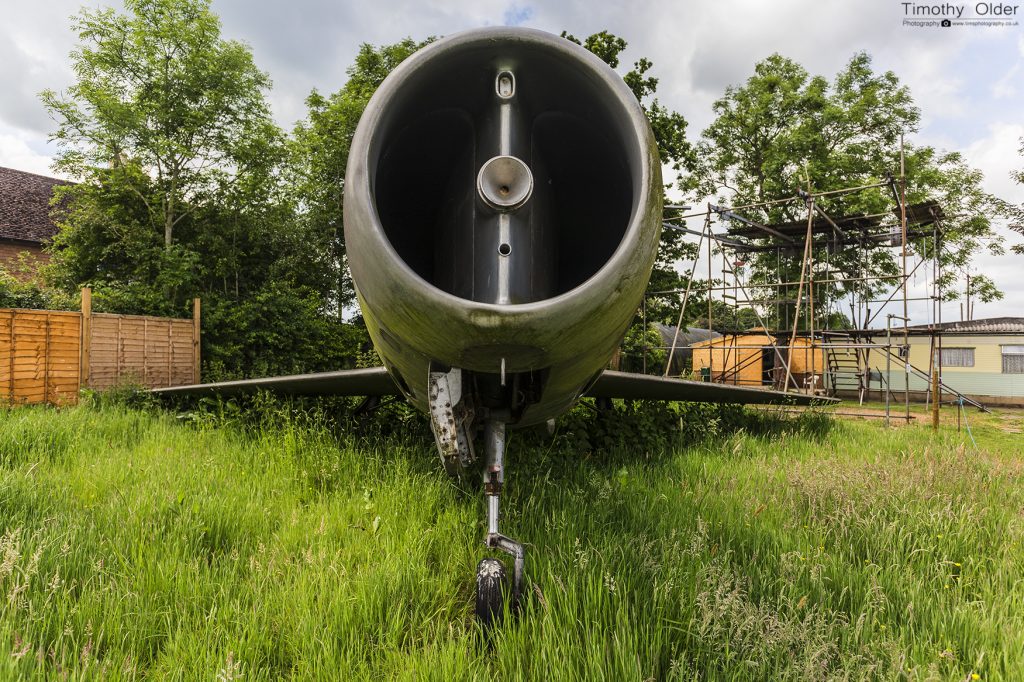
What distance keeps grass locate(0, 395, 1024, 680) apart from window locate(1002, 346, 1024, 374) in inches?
842

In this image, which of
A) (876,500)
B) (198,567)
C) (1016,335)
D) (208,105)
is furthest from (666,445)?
(1016,335)

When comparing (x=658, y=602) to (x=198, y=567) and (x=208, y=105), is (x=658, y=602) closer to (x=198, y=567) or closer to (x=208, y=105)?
(x=198, y=567)

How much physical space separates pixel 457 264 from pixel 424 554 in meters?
1.41

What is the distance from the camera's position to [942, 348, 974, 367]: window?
20516 mm

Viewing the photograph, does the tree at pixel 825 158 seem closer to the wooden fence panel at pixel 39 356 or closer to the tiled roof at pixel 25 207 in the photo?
the wooden fence panel at pixel 39 356

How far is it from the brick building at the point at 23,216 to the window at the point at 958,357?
123 feet

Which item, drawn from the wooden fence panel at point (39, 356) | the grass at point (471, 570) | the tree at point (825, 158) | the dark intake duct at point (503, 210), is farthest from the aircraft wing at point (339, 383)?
the tree at point (825, 158)

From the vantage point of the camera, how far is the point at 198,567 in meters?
2.25

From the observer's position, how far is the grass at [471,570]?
5.47 ft

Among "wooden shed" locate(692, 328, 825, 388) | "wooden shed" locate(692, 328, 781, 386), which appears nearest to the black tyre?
"wooden shed" locate(692, 328, 825, 388)

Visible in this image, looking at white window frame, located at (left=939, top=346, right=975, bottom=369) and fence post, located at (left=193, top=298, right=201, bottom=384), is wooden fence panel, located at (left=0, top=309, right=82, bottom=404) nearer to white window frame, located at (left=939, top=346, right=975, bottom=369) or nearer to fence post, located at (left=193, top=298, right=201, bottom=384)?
fence post, located at (left=193, top=298, right=201, bottom=384)

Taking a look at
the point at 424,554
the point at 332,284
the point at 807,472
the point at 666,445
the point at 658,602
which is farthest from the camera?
the point at 332,284

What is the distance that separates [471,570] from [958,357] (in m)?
26.4

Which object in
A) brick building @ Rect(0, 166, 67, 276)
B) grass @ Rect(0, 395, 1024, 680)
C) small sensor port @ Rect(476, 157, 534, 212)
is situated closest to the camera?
grass @ Rect(0, 395, 1024, 680)
